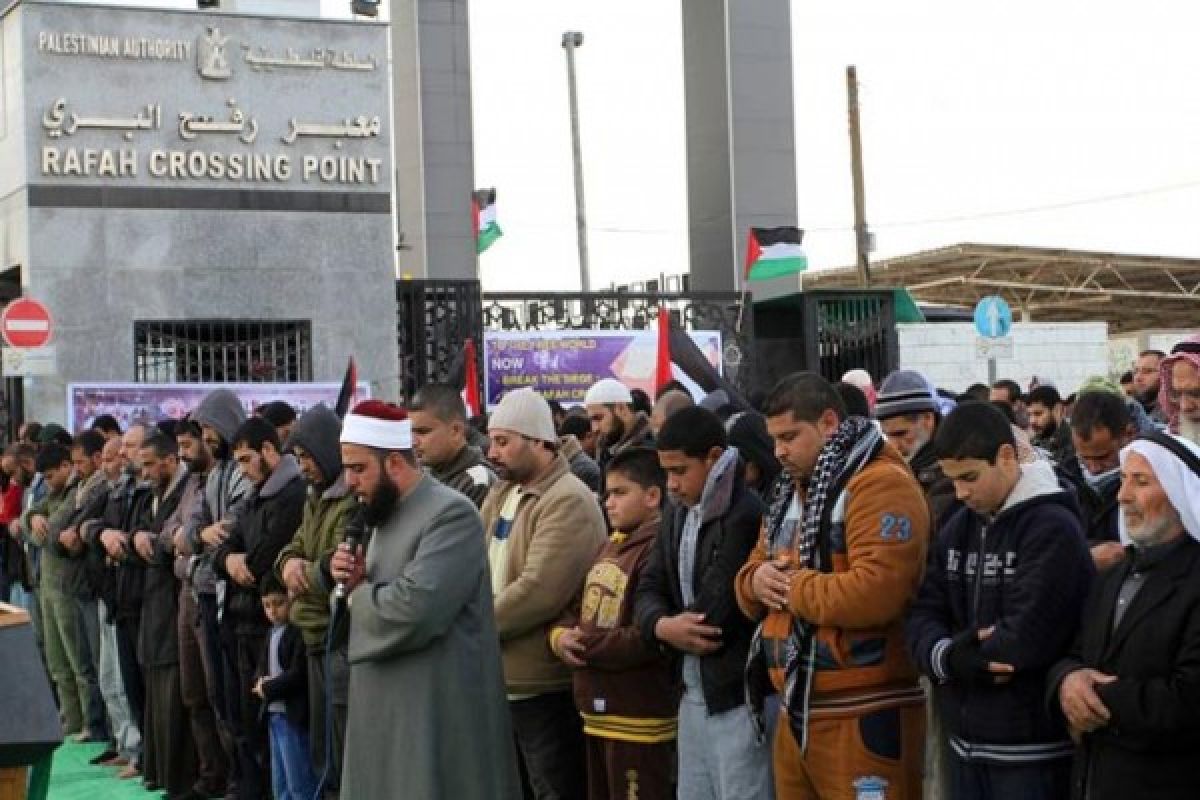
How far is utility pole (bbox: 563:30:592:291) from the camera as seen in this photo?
3189 cm

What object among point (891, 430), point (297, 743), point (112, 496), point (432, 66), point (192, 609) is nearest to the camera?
point (891, 430)

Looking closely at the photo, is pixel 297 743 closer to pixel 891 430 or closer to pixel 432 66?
pixel 891 430

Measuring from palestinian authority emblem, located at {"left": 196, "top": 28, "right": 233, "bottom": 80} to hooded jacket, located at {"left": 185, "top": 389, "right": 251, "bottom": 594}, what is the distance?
31.1 ft

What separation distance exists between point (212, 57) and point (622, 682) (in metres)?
13.3

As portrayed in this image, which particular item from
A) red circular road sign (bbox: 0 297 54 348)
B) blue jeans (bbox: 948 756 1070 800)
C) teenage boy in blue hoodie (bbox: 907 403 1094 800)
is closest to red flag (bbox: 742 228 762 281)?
red circular road sign (bbox: 0 297 54 348)

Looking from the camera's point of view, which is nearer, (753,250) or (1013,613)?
(1013,613)

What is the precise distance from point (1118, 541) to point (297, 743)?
417 cm

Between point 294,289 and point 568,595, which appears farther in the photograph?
point 294,289

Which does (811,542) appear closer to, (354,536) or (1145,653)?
(1145,653)

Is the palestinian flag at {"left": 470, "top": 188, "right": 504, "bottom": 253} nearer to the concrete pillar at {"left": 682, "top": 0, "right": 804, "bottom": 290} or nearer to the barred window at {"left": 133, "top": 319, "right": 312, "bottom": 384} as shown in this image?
the concrete pillar at {"left": 682, "top": 0, "right": 804, "bottom": 290}

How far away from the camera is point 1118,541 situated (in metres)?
6.21

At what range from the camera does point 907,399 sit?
7.18 metres

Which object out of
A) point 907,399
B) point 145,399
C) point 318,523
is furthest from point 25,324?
point 907,399

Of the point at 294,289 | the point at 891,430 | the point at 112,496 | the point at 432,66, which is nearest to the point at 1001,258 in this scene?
the point at 432,66
